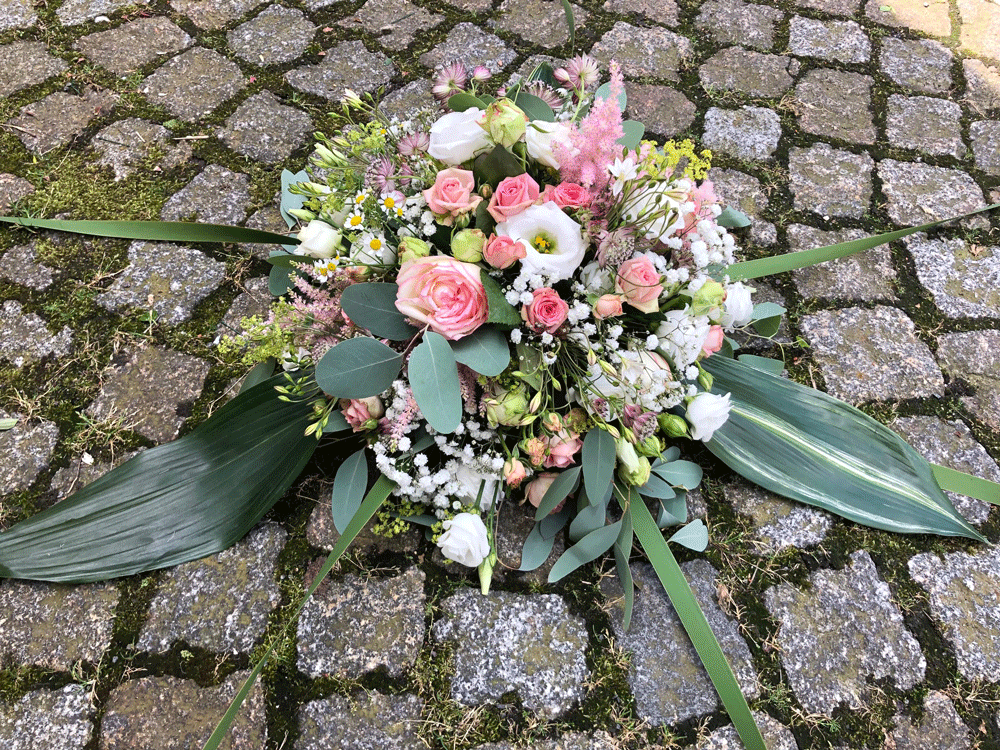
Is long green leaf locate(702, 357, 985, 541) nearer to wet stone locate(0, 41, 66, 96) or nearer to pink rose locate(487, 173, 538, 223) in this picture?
pink rose locate(487, 173, 538, 223)

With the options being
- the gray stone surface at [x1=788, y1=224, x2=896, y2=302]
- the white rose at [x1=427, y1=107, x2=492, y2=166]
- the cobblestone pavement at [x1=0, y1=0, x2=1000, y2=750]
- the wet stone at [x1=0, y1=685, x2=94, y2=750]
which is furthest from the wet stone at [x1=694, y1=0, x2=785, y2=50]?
the wet stone at [x1=0, y1=685, x2=94, y2=750]

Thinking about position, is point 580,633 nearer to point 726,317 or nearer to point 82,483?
point 726,317

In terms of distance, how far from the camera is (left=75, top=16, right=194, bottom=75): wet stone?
257 cm

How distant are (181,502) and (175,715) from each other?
44cm

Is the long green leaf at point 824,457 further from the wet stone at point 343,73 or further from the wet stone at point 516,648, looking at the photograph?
the wet stone at point 343,73

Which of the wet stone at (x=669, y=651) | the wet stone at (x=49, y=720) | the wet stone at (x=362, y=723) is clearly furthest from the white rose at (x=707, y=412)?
the wet stone at (x=49, y=720)

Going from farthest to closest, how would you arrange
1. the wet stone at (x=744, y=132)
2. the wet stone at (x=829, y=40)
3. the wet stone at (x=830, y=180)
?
the wet stone at (x=829, y=40)
the wet stone at (x=744, y=132)
the wet stone at (x=830, y=180)

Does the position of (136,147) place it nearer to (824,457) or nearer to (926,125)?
(824,457)

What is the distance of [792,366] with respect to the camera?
1.95m

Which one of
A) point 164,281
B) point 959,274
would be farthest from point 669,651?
point 164,281

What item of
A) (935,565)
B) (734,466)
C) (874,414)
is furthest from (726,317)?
(935,565)

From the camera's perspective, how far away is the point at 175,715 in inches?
55.0

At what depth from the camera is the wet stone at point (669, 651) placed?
144 centimetres

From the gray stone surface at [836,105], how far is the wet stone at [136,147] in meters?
2.24
